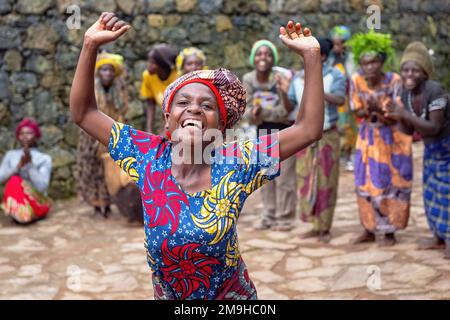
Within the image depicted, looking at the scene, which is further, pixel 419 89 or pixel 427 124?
pixel 419 89

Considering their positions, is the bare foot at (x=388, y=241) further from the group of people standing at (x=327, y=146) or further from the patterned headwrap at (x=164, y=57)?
the patterned headwrap at (x=164, y=57)

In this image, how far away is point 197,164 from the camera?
231 cm

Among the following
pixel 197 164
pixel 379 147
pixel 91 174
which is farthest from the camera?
pixel 91 174

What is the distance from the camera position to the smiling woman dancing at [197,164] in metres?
2.21

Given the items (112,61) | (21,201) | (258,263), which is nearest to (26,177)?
(21,201)

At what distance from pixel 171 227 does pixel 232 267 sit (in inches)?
11.4

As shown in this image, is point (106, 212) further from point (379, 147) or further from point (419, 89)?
point (419, 89)

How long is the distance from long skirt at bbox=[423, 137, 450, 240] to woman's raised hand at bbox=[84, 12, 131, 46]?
3.58m

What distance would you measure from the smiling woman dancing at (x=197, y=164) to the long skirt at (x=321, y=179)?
3.61 m

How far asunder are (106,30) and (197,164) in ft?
1.86

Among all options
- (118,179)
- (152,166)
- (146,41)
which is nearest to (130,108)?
(146,41)

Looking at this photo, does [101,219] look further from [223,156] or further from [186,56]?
[223,156]

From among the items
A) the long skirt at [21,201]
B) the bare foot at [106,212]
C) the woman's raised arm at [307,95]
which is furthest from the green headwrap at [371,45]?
the long skirt at [21,201]
